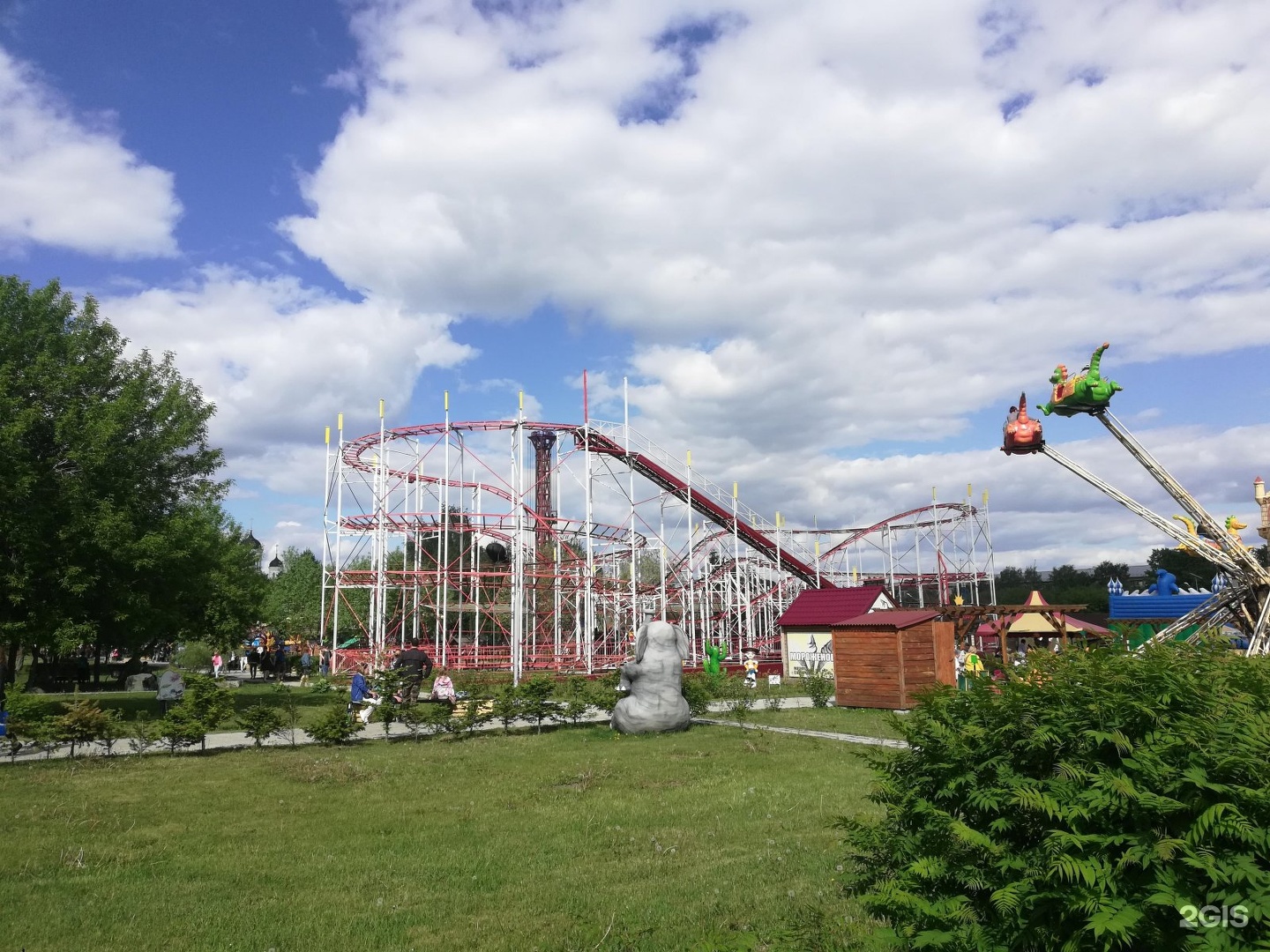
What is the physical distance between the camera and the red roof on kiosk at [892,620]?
63.1ft

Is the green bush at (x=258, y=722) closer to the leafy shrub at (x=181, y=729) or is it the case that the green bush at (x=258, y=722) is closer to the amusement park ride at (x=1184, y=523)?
the leafy shrub at (x=181, y=729)

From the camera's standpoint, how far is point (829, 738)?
47.9 ft

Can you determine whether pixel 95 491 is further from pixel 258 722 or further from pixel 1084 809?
pixel 1084 809

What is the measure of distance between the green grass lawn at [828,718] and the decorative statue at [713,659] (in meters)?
8.95

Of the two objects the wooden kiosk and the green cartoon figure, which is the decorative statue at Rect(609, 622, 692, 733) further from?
the green cartoon figure

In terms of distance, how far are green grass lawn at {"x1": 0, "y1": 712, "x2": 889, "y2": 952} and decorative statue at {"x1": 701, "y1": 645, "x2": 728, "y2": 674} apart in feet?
57.8

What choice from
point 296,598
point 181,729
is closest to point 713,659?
point 181,729

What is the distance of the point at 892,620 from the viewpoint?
19.7m

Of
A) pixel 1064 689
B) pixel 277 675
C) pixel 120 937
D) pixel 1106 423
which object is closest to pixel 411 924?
pixel 120 937

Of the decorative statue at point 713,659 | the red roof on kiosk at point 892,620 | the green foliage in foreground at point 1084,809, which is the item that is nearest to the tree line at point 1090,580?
the decorative statue at point 713,659

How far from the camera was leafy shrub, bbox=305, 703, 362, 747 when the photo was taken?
1441 centimetres

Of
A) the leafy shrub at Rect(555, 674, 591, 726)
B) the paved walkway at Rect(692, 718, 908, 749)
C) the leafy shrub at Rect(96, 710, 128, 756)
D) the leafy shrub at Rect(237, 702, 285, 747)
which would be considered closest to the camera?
the leafy shrub at Rect(96, 710, 128, 756)

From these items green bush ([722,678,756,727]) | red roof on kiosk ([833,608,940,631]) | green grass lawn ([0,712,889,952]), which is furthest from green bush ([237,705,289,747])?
red roof on kiosk ([833,608,940,631])

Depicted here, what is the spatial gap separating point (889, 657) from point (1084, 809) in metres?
16.7
